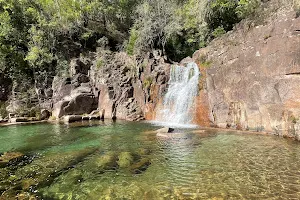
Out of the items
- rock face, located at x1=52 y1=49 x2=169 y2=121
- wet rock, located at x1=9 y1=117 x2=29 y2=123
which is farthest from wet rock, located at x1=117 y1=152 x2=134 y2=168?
wet rock, located at x1=9 y1=117 x2=29 y2=123

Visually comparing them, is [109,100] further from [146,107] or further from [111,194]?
[111,194]

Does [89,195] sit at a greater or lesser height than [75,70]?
lesser

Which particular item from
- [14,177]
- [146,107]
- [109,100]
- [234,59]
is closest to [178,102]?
[146,107]

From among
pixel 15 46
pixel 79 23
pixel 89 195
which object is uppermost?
pixel 79 23

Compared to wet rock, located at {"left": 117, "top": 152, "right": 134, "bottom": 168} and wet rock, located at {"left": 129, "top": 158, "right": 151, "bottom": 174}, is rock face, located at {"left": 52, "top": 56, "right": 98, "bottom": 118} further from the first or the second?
wet rock, located at {"left": 129, "top": 158, "right": 151, "bottom": 174}

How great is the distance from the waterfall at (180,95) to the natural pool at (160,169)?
574 cm

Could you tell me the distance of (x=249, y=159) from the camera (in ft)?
28.4

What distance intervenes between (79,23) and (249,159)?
30650 mm

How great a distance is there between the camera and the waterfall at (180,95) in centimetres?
1816

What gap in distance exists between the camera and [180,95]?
19.3m

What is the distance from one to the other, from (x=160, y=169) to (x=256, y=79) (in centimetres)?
807

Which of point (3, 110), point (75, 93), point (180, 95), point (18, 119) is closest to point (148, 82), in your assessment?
point (180, 95)

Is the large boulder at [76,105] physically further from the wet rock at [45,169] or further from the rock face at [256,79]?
the wet rock at [45,169]

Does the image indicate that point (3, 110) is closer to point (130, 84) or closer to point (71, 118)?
point (71, 118)
